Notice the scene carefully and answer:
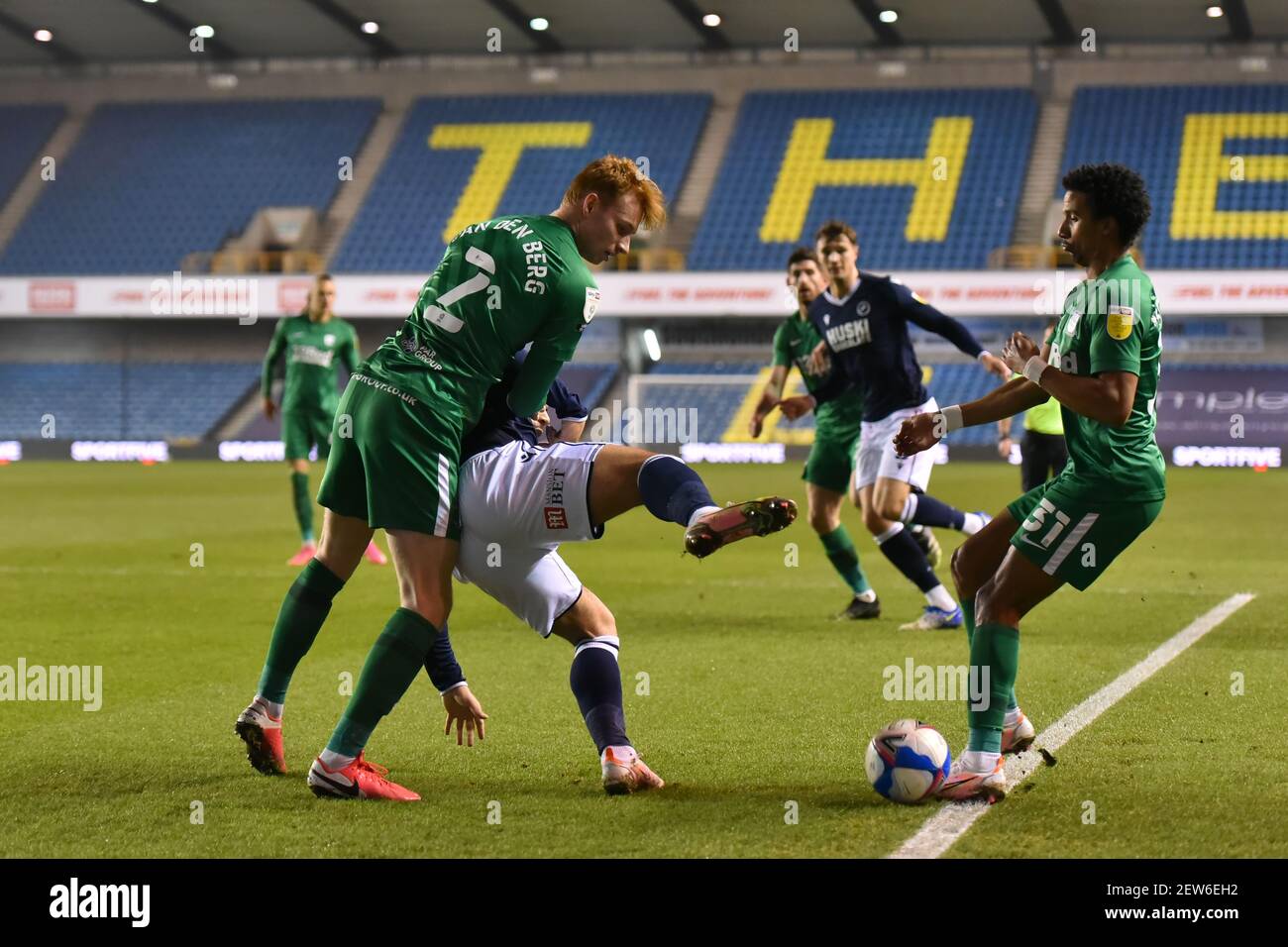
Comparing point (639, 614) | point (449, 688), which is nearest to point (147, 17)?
point (639, 614)

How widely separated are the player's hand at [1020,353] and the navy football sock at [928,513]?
4.59 m

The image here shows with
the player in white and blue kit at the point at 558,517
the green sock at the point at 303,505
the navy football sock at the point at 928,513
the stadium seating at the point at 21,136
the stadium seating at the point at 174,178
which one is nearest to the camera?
the player in white and blue kit at the point at 558,517

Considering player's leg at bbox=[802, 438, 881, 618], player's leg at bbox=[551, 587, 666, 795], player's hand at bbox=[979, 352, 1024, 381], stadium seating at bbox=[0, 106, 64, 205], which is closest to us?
player's leg at bbox=[551, 587, 666, 795]

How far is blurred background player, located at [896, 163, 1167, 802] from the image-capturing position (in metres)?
4.84

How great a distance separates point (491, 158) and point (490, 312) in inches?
1378

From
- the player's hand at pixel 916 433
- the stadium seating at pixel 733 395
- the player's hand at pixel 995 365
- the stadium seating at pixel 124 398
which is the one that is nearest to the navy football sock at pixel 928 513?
the player's hand at pixel 995 365

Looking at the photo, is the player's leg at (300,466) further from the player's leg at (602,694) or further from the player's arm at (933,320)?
the player's leg at (602,694)

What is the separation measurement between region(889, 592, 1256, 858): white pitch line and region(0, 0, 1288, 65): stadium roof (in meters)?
26.8

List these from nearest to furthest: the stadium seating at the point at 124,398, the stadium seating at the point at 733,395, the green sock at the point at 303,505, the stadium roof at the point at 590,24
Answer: the green sock at the point at 303,505
the stadium seating at the point at 733,395
the stadium roof at the point at 590,24
the stadium seating at the point at 124,398

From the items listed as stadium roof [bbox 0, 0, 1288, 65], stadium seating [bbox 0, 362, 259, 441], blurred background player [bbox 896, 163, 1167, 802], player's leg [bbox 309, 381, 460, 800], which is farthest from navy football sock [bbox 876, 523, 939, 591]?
stadium seating [bbox 0, 362, 259, 441]

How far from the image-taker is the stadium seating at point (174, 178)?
38.6 meters

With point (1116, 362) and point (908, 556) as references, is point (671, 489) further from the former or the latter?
point (908, 556)

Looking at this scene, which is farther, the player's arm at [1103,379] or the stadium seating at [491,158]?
the stadium seating at [491,158]

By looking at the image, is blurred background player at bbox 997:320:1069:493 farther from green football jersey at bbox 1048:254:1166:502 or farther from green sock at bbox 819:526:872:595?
green football jersey at bbox 1048:254:1166:502
